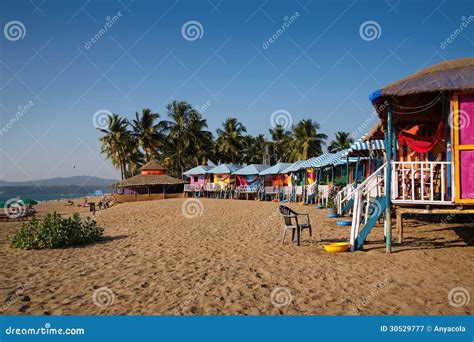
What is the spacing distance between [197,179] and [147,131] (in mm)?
9743

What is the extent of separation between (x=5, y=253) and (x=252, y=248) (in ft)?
20.4

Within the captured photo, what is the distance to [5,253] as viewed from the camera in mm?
8875

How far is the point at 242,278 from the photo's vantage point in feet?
19.0

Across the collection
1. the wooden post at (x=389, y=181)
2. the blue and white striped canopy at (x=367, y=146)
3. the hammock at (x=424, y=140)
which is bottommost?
the wooden post at (x=389, y=181)

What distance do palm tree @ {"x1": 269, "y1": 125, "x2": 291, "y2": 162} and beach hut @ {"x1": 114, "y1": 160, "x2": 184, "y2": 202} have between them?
1570cm

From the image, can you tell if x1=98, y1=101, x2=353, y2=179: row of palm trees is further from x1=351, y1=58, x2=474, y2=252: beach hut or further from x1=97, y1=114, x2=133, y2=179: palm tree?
x1=351, y1=58, x2=474, y2=252: beach hut

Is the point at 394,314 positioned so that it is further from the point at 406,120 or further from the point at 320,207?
the point at 320,207

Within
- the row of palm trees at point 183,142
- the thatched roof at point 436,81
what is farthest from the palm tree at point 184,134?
the thatched roof at point 436,81

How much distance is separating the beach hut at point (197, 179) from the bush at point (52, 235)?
1039 inches

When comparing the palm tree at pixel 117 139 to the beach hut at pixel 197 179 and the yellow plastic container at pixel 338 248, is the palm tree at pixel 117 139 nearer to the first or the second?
the beach hut at pixel 197 179

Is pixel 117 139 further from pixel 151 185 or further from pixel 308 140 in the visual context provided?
pixel 308 140

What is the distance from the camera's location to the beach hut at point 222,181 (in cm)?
3559

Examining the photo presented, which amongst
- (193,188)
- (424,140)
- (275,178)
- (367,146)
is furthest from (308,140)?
(424,140)

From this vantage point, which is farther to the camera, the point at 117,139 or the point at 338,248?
the point at 117,139
